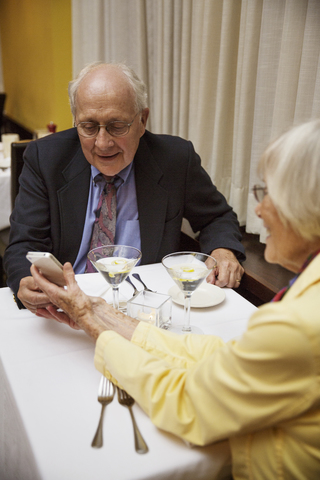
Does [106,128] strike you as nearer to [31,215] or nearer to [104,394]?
[31,215]

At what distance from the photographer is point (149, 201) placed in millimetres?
1879

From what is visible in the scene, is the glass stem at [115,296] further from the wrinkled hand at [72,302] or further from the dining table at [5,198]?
the dining table at [5,198]

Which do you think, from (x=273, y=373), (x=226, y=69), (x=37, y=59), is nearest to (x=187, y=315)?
(x=273, y=373)

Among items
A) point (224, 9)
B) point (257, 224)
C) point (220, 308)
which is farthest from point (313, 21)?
point (220, 308)

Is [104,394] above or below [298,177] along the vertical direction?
below

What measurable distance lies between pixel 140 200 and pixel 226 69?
0.97m

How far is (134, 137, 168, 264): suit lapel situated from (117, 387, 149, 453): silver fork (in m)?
0.97

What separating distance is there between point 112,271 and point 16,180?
1487mm

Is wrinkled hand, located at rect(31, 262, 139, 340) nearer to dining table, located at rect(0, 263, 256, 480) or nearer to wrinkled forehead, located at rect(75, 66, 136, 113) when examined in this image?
Result: dining table, located at rect(0, 263, 256, 480)

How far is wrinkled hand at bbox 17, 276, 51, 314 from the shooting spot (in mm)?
1190

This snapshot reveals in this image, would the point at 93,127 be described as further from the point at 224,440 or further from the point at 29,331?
the point at 224,440

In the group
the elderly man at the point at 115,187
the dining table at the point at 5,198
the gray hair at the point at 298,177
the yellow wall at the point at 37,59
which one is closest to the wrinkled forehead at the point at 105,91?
the elderly man at the point at 115,187

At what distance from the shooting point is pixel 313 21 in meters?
1.77

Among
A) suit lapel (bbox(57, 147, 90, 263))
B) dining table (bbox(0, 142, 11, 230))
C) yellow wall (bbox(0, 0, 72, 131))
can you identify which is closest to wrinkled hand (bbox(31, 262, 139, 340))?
suit lapel (bbox(57, 147, 90, 263))
